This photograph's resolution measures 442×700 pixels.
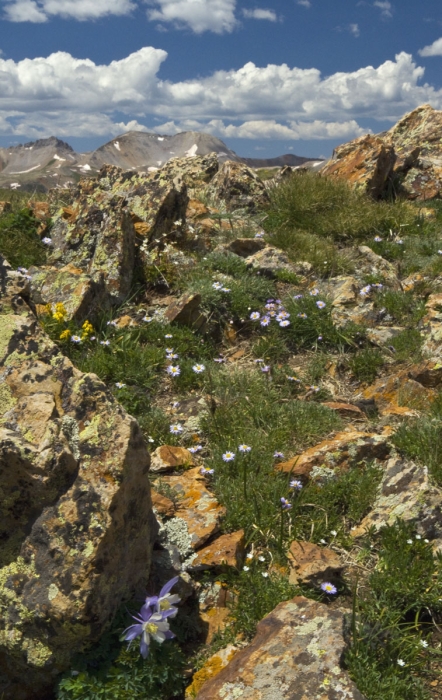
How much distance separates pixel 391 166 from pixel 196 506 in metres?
10.8

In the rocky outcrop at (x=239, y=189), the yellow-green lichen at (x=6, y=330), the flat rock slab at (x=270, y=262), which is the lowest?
the flat rock slab at (x=270, y=262)

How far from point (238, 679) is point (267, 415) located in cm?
276

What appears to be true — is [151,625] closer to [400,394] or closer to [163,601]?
[163,601]

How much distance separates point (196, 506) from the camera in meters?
4.35

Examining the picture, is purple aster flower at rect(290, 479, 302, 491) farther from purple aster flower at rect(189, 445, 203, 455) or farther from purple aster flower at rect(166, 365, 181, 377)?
purple aster flower at rect(166, 365, 181, 377)

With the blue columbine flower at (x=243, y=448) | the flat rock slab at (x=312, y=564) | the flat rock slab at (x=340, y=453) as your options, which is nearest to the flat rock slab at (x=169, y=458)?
the blue columbine flower at (x=243, y=448)

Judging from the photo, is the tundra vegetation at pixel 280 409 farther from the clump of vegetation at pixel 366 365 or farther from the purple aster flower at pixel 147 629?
the purple aster flower at pixel 147 629

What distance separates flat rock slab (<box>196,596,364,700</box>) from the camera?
2.86 metres

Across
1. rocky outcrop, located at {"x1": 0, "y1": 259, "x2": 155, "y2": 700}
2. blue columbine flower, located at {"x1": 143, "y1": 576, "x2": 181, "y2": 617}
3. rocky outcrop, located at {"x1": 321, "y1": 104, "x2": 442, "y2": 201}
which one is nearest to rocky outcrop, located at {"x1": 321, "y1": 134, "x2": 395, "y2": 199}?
rocky outcrop, located at {"x1": 321, "y1": 104, "x2": 442, "y2": 201}

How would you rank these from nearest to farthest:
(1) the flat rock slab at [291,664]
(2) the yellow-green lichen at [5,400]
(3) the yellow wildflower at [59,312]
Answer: (1) the flat rock slab at [291,664] < (2) the yellow-green lichen at [5,400] < (3) the yellow wildflower at [59,312]

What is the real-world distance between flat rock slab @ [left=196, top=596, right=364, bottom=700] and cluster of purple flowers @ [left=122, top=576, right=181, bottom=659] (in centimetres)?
39

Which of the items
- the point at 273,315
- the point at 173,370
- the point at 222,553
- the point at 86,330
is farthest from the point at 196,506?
the point at 273,315

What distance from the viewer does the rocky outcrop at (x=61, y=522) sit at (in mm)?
2908

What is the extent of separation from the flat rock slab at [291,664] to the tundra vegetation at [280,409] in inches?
7.4
